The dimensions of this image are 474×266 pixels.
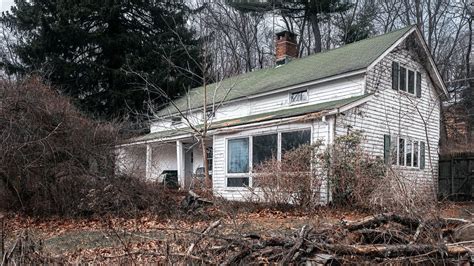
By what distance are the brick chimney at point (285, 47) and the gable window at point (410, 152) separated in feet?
24.8

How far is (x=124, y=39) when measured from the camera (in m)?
25.8

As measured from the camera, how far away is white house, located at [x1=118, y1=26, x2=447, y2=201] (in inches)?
552

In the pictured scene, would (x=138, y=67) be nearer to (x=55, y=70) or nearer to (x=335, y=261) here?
(x=55, y=70)

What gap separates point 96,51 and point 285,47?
38.4 ft

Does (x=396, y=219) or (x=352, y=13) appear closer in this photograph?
(x=396, y=219)

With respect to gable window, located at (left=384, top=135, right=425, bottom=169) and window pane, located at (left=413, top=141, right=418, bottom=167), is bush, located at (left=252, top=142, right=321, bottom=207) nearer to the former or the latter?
gable window, located at (left=384, top=135, right=425, bottom=169)

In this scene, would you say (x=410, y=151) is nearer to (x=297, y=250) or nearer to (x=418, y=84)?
(x=418, y=84)

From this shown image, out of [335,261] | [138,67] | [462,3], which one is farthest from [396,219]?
[462,3]

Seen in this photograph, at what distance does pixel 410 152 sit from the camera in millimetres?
16828

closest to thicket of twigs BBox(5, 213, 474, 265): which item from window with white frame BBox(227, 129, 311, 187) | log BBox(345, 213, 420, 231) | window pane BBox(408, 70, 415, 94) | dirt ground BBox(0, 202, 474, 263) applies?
log BBox(345, 213, 420, 231)

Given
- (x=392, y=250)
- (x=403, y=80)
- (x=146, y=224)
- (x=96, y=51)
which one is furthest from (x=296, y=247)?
(x=96, y=51)

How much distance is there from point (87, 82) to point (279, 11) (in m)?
14.2

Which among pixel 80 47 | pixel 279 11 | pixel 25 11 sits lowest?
pixel 80 47

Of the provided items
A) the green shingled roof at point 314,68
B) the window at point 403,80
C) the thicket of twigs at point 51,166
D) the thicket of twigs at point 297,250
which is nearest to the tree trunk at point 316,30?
the green shingled roof at point 314,68
